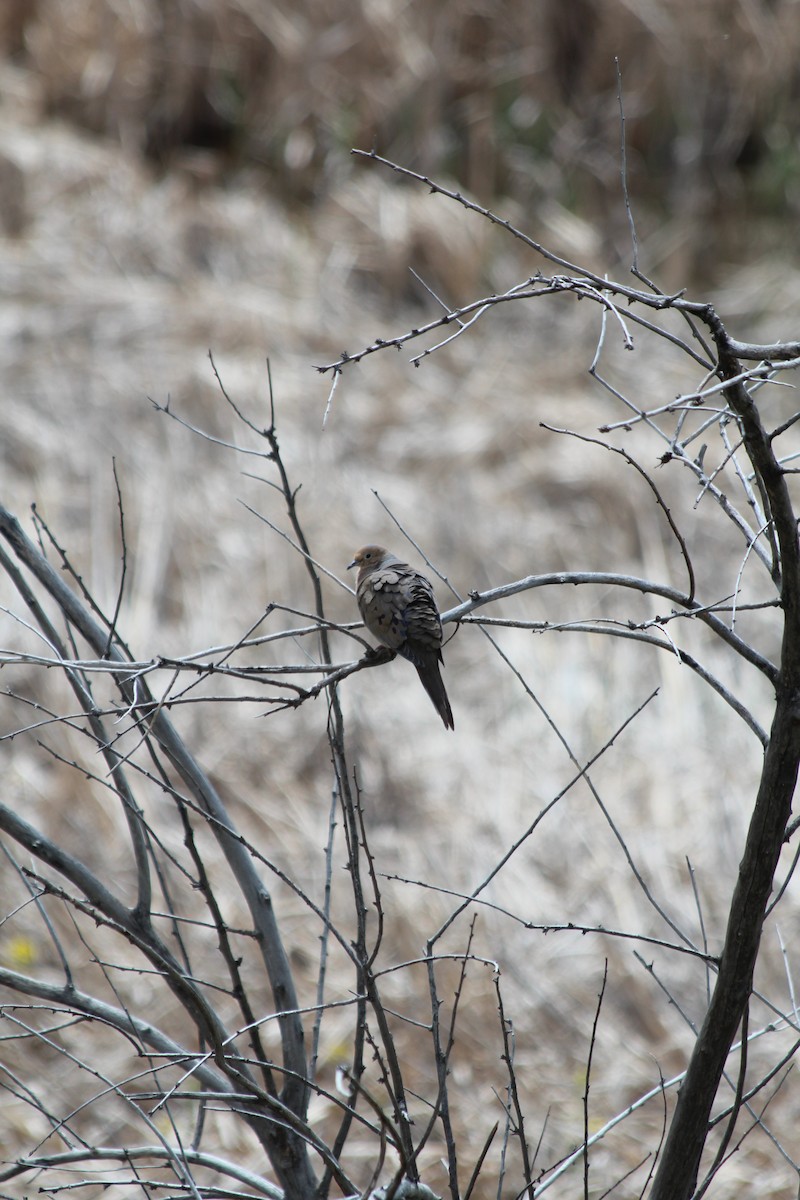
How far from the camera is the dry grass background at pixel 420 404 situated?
184 inches

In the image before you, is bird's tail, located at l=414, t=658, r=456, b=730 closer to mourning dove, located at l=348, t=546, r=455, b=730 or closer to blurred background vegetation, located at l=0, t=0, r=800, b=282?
mourning dove, located at l=348, t=546, r=455, b=730

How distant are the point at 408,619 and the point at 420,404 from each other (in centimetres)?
490

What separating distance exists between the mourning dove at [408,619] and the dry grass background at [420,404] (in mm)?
2000

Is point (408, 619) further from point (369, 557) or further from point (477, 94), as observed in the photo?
point (477, 94)

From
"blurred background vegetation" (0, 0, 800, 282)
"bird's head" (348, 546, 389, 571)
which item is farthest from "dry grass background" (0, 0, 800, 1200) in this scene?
"bird's head" (348, 546, 389, 571)

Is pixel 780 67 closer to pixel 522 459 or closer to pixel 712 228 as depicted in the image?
pixel 712 228

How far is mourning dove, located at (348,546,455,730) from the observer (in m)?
2.76

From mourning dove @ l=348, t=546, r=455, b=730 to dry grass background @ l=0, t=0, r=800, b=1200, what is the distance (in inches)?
78.7

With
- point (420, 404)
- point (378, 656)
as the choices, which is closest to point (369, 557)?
point (378, 656)

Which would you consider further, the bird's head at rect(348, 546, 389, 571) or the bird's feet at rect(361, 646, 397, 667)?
the bird's head at rect(348, 546, 389, 571)

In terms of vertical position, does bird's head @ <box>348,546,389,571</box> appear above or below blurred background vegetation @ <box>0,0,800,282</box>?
below

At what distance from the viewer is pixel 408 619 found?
9.05 ft

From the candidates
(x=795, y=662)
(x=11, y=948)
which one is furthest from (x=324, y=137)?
(x=795, y=662)

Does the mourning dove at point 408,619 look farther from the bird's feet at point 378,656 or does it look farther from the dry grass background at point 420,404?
the dry grass background at point 420,404
